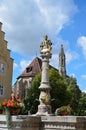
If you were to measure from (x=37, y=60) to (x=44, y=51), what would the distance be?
57.6 metres

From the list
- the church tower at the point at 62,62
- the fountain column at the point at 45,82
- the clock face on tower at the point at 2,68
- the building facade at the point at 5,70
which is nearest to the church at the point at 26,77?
the building facade at the point at 5,70

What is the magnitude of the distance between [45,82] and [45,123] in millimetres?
12491

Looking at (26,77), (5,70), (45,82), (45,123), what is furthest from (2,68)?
(45,123)

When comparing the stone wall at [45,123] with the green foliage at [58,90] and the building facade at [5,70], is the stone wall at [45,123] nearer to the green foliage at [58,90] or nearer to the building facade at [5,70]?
the building facade at [5,70]

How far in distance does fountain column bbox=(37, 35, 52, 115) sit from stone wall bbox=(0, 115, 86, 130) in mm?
10710

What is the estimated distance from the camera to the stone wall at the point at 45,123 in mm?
11109

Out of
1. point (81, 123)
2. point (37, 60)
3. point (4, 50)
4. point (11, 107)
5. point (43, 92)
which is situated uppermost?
point (37, 60)

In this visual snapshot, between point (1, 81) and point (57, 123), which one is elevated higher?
point (1, 81)

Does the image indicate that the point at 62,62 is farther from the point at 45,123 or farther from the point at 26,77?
the point at 45,123

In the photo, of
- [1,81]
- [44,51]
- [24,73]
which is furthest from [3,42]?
[24,73]

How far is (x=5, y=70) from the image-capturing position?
49.7 meters

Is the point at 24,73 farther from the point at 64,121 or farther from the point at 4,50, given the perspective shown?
the point at 64,121

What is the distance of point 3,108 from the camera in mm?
12172

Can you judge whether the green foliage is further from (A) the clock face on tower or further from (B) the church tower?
(B) the church tower
